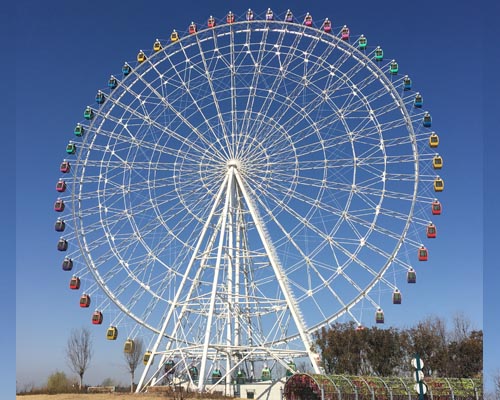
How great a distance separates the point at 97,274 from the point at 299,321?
508 inches

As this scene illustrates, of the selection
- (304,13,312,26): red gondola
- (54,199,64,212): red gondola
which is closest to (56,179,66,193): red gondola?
(54,199,64,212): red gondola

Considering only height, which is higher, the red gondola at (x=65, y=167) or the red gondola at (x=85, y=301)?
the red gondola at (x=65, y=167)

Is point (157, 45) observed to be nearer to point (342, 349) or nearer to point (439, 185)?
point (439, 185)

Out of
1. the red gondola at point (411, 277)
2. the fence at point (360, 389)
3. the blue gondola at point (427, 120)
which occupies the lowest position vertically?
the fence at point (360, 389)

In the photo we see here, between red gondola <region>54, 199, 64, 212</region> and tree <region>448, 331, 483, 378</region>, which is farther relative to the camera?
tree <region>448, 331, 483, 378</region>

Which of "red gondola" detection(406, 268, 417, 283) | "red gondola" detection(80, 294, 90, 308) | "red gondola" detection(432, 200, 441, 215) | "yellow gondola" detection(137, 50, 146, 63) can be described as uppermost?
"yellow gondola" detection(137, 50, 146, 63)

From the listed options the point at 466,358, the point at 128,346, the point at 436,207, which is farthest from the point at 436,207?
the point at 466,358

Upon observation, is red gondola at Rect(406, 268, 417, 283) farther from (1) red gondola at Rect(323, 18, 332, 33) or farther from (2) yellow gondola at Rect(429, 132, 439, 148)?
(1) red gondola at Rect(323, 18, 332, 33)

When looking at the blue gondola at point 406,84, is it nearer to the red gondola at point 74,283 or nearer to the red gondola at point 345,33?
the red gondola at point 345,33

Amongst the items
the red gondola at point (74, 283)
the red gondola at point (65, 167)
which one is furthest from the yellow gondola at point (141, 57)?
the red gondola at point (74, 283)

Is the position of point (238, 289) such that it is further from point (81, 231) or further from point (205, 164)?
point (81, 231)

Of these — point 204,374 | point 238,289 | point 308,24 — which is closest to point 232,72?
point 308,24

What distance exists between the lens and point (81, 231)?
40.5 meters

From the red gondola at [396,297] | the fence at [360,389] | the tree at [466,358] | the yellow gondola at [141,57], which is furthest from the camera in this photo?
the tree at [466,358]
